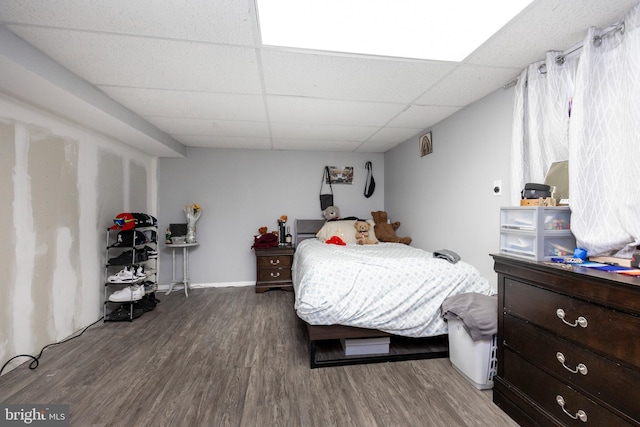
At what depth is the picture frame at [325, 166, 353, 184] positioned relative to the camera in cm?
445

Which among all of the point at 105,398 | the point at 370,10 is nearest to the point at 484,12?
the point at 370,10

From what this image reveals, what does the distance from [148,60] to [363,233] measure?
2.84m

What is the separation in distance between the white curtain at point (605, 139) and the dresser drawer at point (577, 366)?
529mm

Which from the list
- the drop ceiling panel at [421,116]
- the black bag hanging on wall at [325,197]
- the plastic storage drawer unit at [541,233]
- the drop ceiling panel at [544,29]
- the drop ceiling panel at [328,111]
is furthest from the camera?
the black bag hanging on wall at [325,197]

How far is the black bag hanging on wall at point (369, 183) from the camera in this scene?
4500 mm

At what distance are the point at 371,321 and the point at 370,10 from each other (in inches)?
74.5

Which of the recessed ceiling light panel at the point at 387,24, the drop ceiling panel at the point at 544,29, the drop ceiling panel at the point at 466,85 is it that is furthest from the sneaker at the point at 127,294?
the drop ceiling panel at the point at 544,29

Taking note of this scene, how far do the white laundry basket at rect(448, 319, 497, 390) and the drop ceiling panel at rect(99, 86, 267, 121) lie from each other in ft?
7.78

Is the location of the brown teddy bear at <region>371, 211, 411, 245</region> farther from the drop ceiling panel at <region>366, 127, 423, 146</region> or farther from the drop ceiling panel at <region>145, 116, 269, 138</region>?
the drop ceiling panel at <region>145, 116, 269, 138</region>

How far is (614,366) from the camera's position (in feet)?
3.52

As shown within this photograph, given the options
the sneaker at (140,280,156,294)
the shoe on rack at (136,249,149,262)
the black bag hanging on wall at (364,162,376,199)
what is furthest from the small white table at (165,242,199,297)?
the black bag hanging on wall at (364,162,376,199)

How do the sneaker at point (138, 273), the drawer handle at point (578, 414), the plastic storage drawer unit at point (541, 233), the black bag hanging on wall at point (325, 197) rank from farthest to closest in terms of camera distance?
1. the black bag hanging on wall at point (325, 197)
2. the sneaker at point (138, 273)
3. the plastic storage drawer unit at point (541, 233)
4. the drawer handle at point (578, 414)

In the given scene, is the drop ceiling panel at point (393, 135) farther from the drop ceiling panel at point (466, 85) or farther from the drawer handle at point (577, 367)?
the drawer handle at point (577, 367)

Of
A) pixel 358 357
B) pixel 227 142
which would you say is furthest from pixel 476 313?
pixel 227 142
